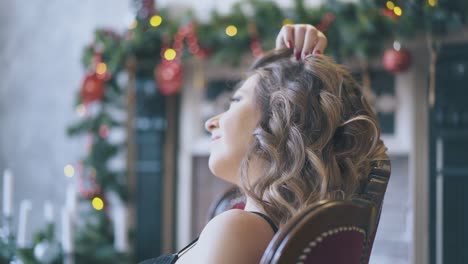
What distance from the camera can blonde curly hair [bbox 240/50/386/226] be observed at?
1.15 m

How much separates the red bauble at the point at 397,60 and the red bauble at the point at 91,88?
5.17 ft

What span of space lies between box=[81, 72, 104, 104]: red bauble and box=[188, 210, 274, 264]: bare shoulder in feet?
7.60

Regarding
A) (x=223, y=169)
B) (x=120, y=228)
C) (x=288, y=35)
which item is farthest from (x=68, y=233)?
(x=120, y=228)

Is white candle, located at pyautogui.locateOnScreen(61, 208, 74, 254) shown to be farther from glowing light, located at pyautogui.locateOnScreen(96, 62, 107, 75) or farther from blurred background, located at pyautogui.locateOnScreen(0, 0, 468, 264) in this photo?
glowing light, located at pyautogui.locateOnScreen(96, 62, 107, 75)

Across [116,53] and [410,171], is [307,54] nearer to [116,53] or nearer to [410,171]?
[410,171]

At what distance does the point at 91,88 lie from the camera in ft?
10.6

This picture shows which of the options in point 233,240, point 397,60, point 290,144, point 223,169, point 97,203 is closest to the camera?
point 233,240

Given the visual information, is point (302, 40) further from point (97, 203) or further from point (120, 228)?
point (120, 228)

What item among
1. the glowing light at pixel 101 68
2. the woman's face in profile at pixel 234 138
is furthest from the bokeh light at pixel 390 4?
the glowing light at pixel 101 68

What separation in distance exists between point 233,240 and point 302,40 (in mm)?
601

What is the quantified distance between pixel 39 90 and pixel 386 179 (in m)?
3.37

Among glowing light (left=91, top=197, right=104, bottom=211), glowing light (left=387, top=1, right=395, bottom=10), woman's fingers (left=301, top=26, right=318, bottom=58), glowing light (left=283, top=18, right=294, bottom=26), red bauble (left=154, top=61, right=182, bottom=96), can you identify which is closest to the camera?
woman's fingers (left=301, top=26, right=318, bottom=58)

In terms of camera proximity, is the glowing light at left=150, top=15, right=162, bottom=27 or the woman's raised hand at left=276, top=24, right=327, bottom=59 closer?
the woman's raised hand at left=276, top=24, right=327, bottom=59

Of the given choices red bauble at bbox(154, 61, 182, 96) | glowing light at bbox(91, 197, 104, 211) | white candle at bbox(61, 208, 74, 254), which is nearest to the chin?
white candle at bbox(61, 208, 74, 254)
